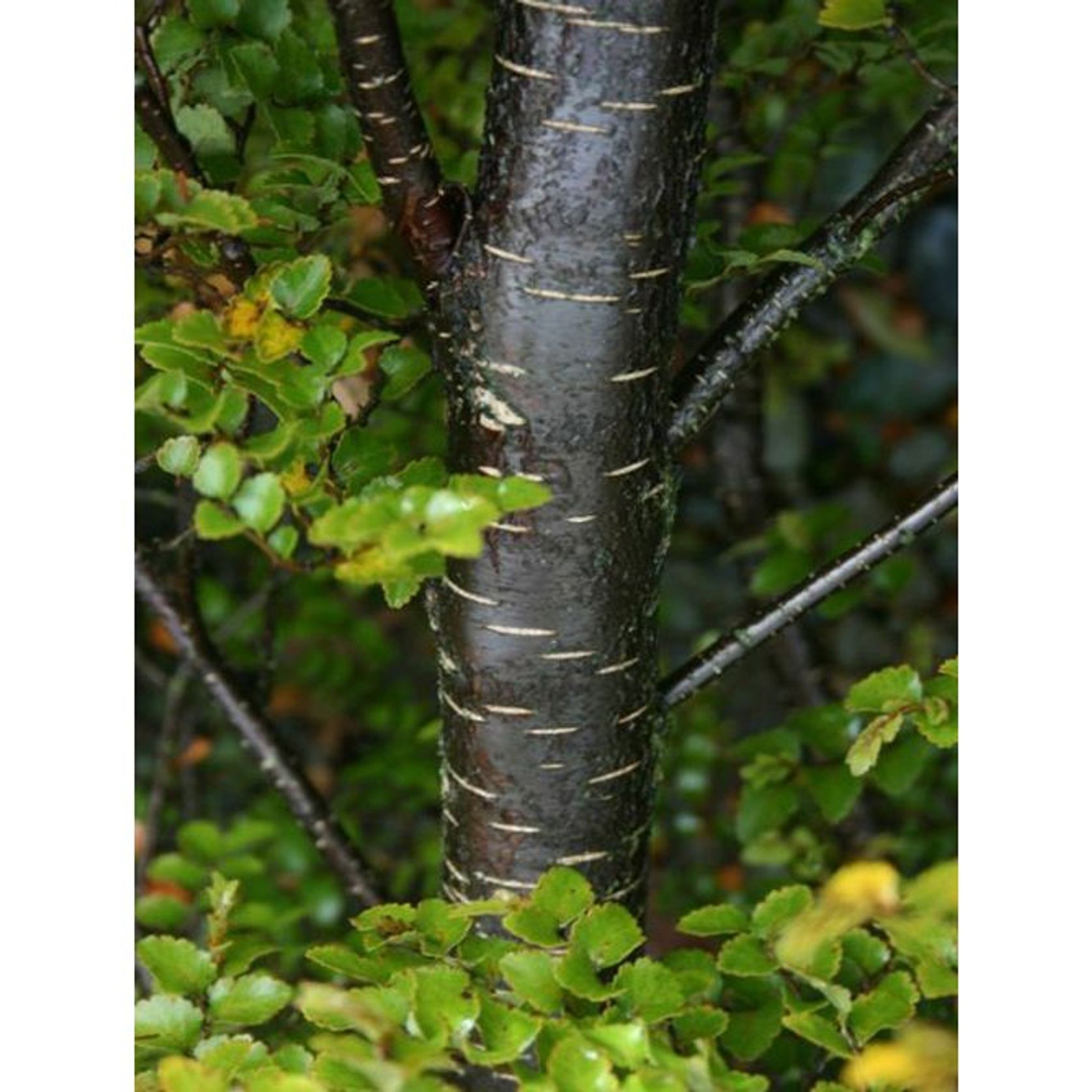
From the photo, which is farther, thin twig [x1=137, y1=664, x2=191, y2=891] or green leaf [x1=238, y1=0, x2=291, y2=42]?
thin twig [x1=137, y1=664, x2=191, y2=891]

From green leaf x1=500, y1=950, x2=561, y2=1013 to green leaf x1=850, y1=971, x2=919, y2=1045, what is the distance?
0.57ft

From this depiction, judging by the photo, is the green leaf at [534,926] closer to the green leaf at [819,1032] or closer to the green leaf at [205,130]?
the green leaf at [819,1032]

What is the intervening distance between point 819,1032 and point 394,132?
549 mm

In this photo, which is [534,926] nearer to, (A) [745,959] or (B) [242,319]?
(A) [745,959]

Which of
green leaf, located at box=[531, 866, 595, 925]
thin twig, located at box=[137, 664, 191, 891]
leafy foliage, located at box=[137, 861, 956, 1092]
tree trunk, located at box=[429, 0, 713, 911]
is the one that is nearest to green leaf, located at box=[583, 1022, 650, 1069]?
leafy foliage, located at box=[137, 861, 956, 1092]

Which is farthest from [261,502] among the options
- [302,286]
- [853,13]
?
[853,13]

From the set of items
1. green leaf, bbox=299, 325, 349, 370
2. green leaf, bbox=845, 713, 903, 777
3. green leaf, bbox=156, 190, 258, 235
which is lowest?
green leaf, bbox=845, 713, 903, 777

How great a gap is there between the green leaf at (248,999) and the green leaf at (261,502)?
293 millimetres

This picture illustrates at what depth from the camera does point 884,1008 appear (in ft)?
2.65

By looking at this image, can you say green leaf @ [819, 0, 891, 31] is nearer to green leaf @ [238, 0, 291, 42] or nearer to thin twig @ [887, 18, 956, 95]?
thin twig @ [887, 18, 956, 95]

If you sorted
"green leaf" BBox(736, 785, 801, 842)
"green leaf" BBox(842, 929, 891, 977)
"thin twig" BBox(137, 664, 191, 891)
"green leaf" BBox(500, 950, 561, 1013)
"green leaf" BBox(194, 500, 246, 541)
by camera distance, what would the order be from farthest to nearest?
"thin twig" BBox(137, 664, 191, 891)
"green leaf" BBox(736, 785, 801, 842)
"green leaf" BBox(842, 929, 891, 977)
"green leaf" BBox(500, 950, 561, 1013)
"green leaf" BBox(194, 500, 246, 541)

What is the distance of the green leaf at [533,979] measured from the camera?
30.0 inches

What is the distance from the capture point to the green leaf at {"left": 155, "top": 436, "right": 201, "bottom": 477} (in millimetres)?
718
